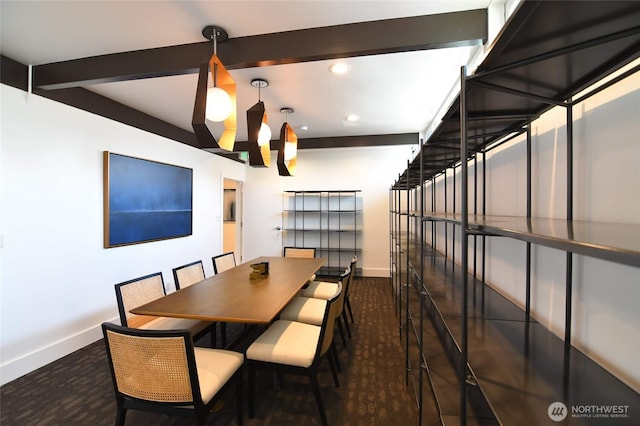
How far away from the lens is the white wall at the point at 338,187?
17.9 feet

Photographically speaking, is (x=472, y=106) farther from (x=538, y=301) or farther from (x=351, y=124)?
(x=351, y=124)

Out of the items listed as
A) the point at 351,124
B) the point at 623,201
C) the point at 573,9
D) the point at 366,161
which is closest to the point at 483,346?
the point at 623,201

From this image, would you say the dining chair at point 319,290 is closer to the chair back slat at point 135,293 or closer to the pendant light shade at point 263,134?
the chair back slat at point 135,293

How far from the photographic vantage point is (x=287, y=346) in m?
1.80

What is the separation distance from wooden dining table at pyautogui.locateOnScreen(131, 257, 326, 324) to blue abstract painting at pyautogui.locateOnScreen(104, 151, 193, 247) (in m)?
1.48

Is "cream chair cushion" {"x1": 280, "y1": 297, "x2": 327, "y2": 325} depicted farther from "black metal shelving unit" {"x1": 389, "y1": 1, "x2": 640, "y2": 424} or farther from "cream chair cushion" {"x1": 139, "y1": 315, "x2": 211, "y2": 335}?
"black metal shelving unit" {"x1": 389, "y1": 1, "x2": 640, "y2": 424}

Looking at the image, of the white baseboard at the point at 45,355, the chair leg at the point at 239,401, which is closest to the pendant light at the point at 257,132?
the chair leg at the point at 239,401

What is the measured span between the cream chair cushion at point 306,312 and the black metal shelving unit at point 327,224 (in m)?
2.89

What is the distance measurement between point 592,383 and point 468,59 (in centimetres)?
234

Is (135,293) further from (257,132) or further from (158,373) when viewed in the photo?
(257,132)

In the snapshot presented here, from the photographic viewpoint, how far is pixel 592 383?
801 millimetres

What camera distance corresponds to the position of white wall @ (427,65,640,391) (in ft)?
2.65

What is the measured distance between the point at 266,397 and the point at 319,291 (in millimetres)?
1204

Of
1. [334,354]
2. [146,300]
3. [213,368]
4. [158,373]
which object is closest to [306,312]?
[334,354]
